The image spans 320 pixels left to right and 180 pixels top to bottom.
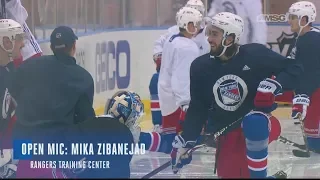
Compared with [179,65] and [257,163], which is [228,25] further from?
[179,65]

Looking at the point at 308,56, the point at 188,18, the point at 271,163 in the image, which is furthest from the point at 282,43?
the point at 271,163

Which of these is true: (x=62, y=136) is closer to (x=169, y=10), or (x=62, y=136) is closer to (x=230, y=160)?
(x=230, y=160)

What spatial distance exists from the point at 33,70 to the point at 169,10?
3.45 meters

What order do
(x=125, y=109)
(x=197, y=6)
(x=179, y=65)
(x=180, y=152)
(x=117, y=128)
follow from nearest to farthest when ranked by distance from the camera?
(x=117, y=128)
(x=125, y=109)
(x=180, y=152)
(x=179, y=65)
(x=197, y=6)

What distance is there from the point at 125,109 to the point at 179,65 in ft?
4.19

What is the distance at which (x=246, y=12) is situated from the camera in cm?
446

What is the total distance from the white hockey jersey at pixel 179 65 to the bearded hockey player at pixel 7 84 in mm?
910

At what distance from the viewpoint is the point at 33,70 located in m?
2.87

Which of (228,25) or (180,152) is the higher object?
(228,25)

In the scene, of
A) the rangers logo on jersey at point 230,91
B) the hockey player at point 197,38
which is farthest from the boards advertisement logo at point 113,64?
the rangers logo on jersey at point 230,91

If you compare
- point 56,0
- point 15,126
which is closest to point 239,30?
point 15,126

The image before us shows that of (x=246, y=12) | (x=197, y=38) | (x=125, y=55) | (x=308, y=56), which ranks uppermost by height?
(x=246, y=12)

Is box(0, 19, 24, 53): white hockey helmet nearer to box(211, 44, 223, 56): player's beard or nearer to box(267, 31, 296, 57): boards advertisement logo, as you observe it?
box(211, 44, 223, 56): player's beard

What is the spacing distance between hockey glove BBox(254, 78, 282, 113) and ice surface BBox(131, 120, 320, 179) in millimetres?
303
